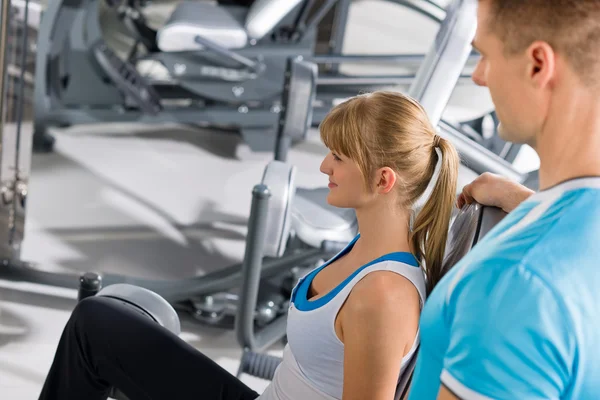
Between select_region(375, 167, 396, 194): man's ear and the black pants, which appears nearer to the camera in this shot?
select_region(375, 167, 396, 194): man's ear

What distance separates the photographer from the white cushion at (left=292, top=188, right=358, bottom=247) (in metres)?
2.46

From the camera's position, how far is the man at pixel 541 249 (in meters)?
0.66

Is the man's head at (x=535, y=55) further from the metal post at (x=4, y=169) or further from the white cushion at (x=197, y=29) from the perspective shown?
the white cushion at (x=197, y=29)

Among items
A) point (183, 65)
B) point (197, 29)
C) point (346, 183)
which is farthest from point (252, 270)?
point (183, 65)

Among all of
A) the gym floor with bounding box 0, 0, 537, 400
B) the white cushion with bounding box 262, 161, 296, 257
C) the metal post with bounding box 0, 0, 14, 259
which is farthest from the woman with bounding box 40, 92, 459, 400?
the metal post with bounding box 0, 0, 14, 259

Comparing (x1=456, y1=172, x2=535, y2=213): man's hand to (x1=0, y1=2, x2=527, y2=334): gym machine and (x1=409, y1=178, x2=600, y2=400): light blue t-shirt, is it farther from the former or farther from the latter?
(x1=0, y1=2, x2=527, y2=334): gym machine

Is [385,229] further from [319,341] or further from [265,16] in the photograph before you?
[265,16]

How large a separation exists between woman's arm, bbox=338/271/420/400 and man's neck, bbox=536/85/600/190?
398mm

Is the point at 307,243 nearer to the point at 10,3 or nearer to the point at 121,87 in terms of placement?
the point at 10,3

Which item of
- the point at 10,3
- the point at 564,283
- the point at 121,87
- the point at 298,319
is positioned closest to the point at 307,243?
the point at 10,3

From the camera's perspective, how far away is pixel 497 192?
3.84 ft

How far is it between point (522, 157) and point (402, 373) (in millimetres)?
2030

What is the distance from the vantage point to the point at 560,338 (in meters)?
0.66

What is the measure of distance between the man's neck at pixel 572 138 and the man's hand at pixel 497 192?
43 centimetres
